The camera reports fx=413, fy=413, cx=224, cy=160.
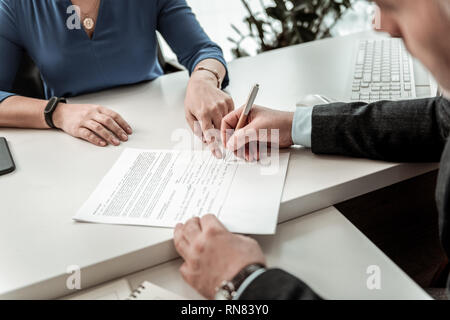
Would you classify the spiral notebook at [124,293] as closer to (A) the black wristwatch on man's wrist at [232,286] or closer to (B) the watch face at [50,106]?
(A) the black wristwatch on man's wrist at [232,286]

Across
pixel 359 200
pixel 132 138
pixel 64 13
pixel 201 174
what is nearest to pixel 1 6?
pixel 64 13

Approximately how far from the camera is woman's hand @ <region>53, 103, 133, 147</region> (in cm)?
98

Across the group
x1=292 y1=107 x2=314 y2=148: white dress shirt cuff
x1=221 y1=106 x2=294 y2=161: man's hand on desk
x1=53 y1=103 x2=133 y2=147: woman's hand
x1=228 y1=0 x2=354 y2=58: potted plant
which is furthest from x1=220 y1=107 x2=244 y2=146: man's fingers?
x1=228 y1=0 x2=354 y2=58: potted plant

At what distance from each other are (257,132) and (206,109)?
0.18 metres

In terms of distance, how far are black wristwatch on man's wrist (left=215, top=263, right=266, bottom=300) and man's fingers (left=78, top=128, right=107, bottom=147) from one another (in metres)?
0.53

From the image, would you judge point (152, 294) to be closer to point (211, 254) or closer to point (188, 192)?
point (211, 254)

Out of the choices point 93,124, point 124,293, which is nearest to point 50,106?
point 93,124

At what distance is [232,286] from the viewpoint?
0.57 metres

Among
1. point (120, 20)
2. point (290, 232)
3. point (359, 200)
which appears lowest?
point (359, 200)

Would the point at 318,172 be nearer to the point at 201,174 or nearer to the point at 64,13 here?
the point at 201,174

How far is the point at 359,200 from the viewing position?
99cm

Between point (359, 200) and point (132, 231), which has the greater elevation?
point (132, 231)

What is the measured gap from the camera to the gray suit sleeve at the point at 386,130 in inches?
30.9
